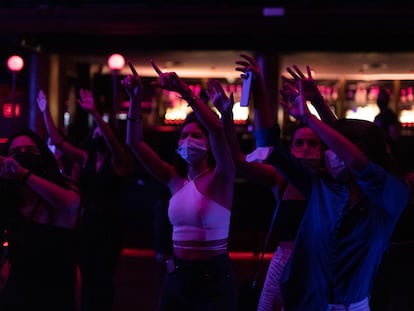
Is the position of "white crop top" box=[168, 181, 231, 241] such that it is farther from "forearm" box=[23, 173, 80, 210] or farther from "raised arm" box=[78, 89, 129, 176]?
"raised arm" box=[78, 89, 129, 176]

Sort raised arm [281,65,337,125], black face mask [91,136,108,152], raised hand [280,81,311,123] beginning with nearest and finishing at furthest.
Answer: raised hand [280,81,311,123], raised arm [281,65,337,125], black face mask [91,136,108,152]

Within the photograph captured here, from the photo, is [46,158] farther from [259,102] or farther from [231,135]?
[259,102]

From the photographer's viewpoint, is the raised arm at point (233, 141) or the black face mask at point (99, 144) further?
the black face mask at point (99, 144)

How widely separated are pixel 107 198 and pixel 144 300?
1.54 meters

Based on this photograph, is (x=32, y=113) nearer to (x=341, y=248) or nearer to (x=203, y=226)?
(x=203, y=226)

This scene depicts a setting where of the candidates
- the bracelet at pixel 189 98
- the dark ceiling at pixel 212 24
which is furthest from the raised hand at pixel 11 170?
the dark ceiling at pixel 212 24

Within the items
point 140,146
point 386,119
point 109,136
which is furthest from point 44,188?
point 386,119

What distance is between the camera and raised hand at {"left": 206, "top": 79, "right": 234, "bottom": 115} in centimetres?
329

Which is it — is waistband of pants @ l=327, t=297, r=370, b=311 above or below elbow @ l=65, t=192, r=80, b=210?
below

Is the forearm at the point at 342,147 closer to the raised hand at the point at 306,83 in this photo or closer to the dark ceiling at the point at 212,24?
the raised hand at the point at 306,83

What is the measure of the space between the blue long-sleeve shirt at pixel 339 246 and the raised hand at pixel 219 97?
62 centimetres

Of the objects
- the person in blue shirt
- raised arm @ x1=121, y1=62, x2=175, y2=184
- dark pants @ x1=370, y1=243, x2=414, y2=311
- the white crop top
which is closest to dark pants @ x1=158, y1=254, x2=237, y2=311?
the white crop top

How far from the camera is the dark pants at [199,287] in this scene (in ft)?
11.6

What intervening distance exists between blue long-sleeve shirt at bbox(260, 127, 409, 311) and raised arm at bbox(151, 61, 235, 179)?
0.81 meters
